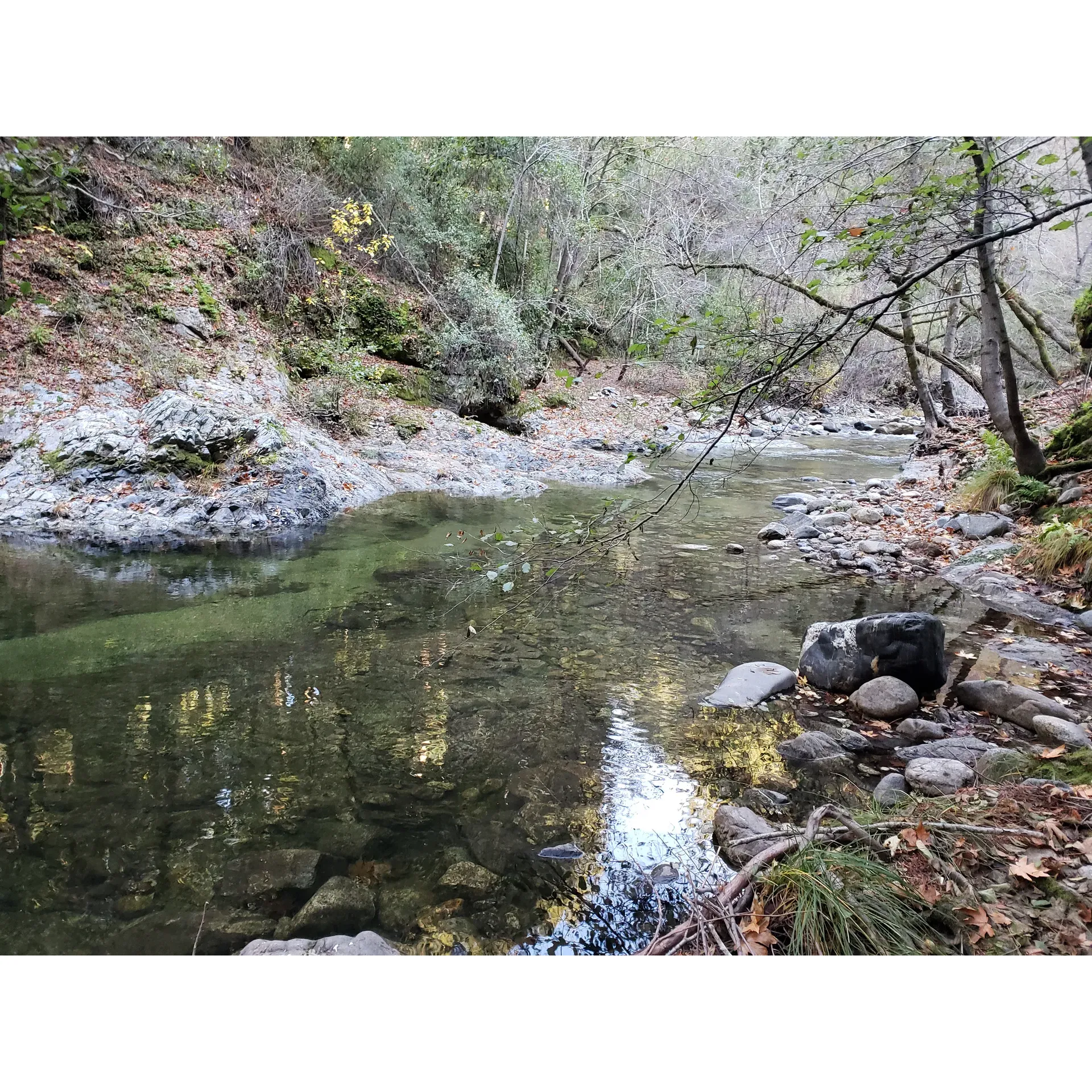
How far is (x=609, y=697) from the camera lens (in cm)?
338

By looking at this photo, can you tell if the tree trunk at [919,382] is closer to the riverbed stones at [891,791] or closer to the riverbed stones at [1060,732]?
the riverbed stones at [1060,732]

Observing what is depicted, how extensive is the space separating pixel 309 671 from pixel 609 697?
166 centimetres

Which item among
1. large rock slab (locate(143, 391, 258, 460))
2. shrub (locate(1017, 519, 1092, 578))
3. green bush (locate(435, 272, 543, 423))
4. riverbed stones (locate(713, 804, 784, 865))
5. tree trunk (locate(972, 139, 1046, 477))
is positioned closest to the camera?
riverbed stones (locate(713, 804, 784, 865))

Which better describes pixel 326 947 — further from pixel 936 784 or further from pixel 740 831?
pixel 936 784

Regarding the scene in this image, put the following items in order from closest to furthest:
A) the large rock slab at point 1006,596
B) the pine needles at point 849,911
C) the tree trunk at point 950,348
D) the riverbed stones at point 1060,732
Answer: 1. the pine needles at point 849,911
2. the riverbed stones at point 1060,732
3. the large rock slab at point 1006,596
4. the tree trunk at point 950,348

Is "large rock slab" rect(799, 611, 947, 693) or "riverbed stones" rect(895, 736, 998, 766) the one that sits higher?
"large rock slab" rect(799, 611, 947, 693)

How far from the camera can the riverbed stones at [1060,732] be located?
259 cm

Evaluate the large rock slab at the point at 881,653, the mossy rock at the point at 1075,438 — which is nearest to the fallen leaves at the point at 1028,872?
the large rock slab at the point at 881,653

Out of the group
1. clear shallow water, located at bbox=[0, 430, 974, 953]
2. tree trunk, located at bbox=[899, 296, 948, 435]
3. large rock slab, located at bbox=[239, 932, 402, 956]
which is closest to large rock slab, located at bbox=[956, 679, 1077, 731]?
clear shallow water, located at bbox=[0, 430, 974, 953]

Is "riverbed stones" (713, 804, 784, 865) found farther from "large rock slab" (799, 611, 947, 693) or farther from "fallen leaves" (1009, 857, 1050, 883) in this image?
"large rock slab" (799, 611, 947, 693)

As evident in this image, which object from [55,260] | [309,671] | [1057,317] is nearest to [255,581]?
[309,671]

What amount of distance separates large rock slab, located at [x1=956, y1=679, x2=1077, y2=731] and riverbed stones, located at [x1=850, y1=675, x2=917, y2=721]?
27cm

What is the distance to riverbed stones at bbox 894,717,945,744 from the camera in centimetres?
291

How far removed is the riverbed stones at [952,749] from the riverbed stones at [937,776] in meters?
0.13
